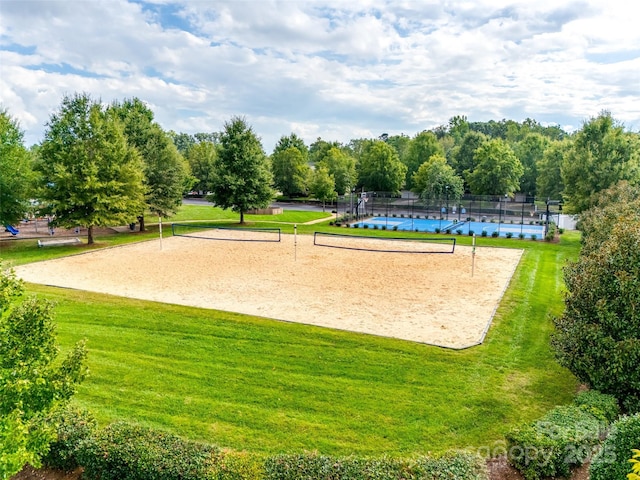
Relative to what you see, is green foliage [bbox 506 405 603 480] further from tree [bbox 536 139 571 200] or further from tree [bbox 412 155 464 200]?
tree [bbox 536 139 571 200]

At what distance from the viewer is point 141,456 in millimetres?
5449

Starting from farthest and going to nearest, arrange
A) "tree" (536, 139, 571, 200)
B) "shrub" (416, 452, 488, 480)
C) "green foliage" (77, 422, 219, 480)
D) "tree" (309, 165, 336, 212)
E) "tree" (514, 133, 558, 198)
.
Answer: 1. "tree" (514, 133, 558, 198)
2. "tree" (536, 139, 571, 200)
3. "tree" (309, 165, 336, 212)
4. "green foliage" (77, 422, 219, 480)
5. "shrub" (416, 452, 488, 480)

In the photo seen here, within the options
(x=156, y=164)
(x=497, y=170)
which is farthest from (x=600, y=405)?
(x=497, y=170)

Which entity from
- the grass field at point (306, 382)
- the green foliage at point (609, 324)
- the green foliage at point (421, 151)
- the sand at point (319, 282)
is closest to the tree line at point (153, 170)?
the sand at point (319, 282)

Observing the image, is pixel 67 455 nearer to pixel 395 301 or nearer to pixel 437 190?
pixel 395 301

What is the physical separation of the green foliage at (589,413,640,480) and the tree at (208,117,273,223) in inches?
1136

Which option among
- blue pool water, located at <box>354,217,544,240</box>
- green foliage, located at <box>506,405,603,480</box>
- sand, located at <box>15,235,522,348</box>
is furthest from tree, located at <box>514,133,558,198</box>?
green foliage, located at <box>506,405,603,480</box>

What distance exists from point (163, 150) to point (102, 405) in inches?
1002

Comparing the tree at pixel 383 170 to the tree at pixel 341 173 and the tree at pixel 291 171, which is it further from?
the tree at pixel 291 171

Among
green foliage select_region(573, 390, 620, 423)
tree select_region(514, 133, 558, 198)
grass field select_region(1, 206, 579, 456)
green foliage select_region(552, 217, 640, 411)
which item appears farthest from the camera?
tree select_region(514, 133, 558, 198)

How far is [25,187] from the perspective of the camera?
23672 millimetres

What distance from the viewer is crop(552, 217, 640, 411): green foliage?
6848 millimetres

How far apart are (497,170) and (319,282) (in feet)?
121

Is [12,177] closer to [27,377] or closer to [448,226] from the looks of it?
[27,377]
